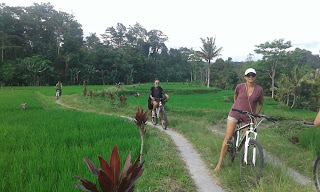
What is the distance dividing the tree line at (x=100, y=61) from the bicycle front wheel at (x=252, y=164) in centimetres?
2478

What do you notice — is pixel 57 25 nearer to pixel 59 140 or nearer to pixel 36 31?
pixel 36 31

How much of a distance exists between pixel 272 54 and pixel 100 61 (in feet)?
106

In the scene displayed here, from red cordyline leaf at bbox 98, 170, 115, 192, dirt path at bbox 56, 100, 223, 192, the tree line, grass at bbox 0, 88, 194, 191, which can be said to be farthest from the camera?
the tree line

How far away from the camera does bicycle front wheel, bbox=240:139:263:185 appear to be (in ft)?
8.66

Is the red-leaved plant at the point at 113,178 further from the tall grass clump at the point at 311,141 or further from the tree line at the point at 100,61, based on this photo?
the tree line at the point at 100,61

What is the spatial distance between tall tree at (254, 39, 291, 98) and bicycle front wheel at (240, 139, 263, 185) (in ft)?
87.0

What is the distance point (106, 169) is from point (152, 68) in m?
55.4

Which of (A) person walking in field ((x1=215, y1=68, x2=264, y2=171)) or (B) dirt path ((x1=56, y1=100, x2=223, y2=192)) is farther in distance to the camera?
(A) person walking in field ((x1=215, y1=68, x2=264, y2=171))

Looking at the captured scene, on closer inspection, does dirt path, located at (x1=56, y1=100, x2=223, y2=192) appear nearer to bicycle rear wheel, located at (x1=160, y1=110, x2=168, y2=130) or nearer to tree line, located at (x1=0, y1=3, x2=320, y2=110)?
bicycle rear wheel, located at (x1=160, y1=110, x2=168, y2=130)

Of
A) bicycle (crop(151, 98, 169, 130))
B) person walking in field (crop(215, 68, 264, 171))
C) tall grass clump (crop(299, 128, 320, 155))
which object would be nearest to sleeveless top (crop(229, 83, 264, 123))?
person walking in field (crop(215, 68, 264, 171))

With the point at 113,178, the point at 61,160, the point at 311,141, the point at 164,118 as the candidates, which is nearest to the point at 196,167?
the point at 61,160

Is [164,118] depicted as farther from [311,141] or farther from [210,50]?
[210,50]

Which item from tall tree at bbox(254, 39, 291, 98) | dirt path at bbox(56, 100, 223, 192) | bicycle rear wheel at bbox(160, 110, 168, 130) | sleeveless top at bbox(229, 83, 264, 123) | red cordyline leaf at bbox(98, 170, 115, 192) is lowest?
dirt path at bbox(56, 100, 223, 192)

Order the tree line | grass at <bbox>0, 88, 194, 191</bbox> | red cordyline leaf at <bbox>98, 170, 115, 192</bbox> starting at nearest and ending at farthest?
red cordyline leaf at <bbox>98, 170, 115, 192</bbox> → grass at <bbox>0, 88, 194, 191</bbox> → the tree line
